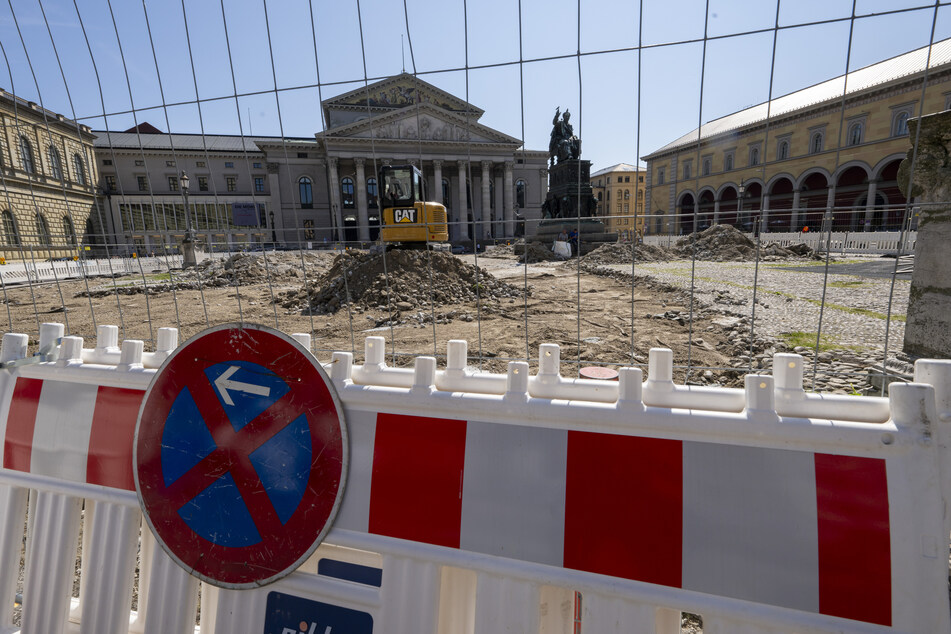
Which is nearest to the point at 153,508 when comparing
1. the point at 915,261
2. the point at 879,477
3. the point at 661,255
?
the point at 879,477

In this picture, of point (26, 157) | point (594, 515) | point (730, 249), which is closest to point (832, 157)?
point (730, 249)

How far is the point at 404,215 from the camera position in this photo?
40.6ft

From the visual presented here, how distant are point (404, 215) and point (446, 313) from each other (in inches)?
169

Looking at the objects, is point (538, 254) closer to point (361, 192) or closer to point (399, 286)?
point (399, 286)

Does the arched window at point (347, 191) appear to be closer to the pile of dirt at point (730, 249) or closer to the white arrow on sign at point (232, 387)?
the pile of dirt at point (730, 249)

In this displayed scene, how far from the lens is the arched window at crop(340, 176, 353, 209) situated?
161ft

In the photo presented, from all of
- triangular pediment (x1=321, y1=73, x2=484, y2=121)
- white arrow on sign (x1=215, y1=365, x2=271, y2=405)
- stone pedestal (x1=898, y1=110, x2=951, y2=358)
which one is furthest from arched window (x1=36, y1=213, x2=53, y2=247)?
stone pedestal (x1=898, y1=110, x2=951, y2=358)

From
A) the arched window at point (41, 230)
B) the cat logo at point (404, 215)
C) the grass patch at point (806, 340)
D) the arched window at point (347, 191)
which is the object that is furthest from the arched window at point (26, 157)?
the arched window at point (347, 191)

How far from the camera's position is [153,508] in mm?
1556

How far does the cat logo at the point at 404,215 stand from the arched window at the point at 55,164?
859cm

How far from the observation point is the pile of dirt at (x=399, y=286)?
33.5ft

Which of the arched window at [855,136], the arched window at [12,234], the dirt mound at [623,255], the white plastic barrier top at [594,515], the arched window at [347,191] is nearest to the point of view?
the white plastic barrier top at [594,515]

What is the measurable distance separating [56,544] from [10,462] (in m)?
0.46

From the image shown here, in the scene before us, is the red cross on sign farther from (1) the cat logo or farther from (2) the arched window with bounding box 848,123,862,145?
(2) the arched window with bounding box 848,123,862,145
